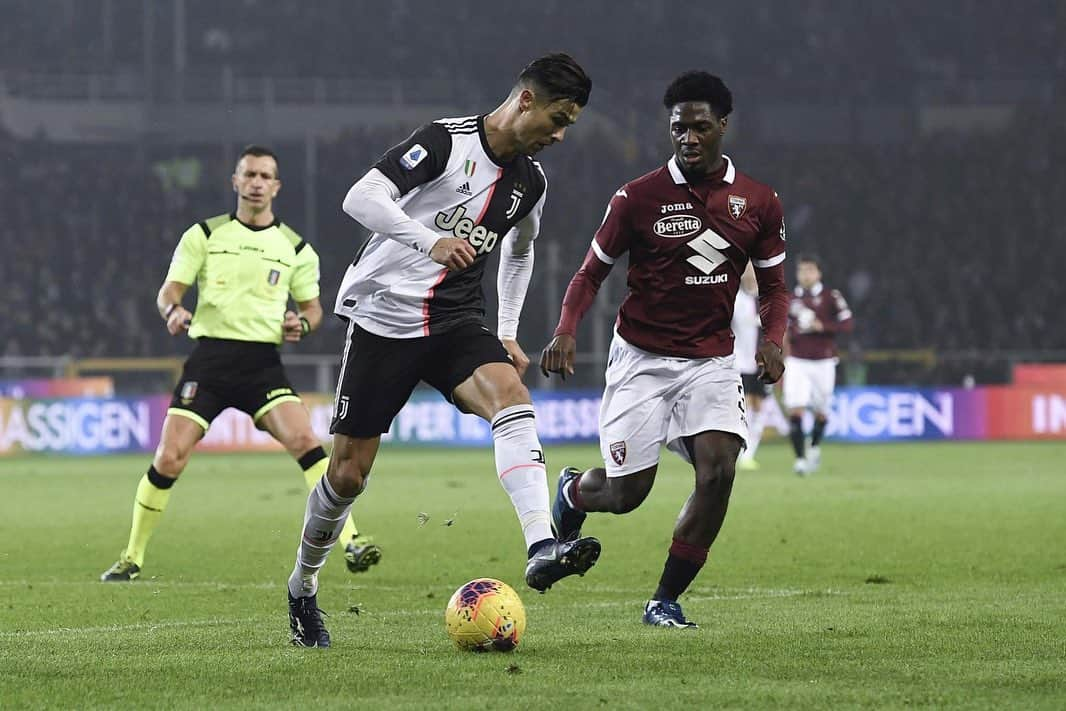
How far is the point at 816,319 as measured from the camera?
→ 18531 millimetres

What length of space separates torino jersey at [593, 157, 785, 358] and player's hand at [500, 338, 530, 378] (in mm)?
666

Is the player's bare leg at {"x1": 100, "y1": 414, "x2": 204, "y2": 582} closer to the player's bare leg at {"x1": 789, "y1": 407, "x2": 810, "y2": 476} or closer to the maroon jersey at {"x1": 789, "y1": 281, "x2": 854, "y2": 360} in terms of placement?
the player's bare leg at {"x1": 789, "y1": 407, "x2": 810, "y2": 476}

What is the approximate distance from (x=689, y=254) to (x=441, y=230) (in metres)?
1.24

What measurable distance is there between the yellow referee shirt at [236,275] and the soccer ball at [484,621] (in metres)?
3.91

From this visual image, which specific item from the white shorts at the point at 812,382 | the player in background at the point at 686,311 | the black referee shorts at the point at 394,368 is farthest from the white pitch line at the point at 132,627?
the white shorts at the point at 812,382

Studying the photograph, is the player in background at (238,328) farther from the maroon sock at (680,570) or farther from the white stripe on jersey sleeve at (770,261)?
the white stripe on jersey sleeve at (770,261)

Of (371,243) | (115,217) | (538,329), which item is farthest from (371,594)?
(115,217)

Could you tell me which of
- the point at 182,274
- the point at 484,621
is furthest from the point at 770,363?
the point at 182,274

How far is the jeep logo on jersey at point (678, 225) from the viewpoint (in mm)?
6566

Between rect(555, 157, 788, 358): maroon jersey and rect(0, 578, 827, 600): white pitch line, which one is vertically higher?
rect(555, 157, 788, 358): maroon jersey

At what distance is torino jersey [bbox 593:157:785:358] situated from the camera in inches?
259

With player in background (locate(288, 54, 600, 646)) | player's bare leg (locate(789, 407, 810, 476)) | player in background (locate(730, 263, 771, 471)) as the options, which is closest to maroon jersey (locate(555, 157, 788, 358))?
player in background (locate(288, 54, 600, 646))

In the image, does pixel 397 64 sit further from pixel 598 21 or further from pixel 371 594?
pixel 371 594

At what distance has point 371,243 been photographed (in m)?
5.99
